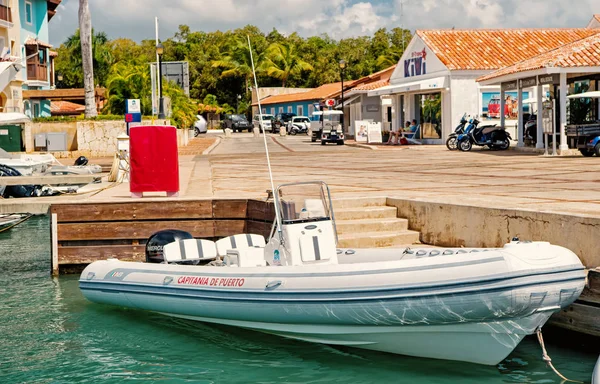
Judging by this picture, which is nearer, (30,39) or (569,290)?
(569,290)

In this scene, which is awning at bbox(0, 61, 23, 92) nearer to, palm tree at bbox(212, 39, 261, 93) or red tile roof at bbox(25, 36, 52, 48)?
red tile roof at bbox(25, 36, 52, 48)

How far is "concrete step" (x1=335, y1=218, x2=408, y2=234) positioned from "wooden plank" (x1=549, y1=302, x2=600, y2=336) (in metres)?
3.80

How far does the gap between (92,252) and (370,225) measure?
4.26 meters

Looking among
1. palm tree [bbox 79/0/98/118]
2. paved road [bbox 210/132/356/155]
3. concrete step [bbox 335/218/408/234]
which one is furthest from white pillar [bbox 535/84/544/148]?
palm tree [bbox 79/0/98/118]

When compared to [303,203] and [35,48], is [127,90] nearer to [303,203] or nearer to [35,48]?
[35,48]

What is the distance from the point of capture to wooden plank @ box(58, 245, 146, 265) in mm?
12883

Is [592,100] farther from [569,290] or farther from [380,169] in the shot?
[569,290]

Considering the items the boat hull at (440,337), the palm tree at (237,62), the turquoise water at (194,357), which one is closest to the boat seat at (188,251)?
the turquoise water at (194,357)

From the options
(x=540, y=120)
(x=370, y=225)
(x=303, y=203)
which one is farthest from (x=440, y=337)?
(x=540, y=120)

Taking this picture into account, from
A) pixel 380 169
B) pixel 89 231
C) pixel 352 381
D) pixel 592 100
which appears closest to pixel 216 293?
pixel 352 381

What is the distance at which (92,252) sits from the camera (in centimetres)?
1295

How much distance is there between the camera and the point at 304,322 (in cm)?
841

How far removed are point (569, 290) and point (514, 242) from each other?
0.64 meters

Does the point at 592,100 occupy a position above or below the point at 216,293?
above
